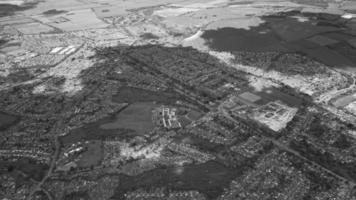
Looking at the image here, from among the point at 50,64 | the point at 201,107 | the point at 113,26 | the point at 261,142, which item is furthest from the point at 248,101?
the point at 113,26

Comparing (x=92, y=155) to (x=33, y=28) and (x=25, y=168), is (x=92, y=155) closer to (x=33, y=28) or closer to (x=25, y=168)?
(x=25, y=168)

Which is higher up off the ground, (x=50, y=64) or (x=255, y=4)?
(x=255, y=4)

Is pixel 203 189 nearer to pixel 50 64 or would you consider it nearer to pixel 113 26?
pixel 50 64

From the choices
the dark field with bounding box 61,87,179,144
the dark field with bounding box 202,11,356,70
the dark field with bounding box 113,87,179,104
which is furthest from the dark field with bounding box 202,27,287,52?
the dark field with bounding box 61,87,179,144

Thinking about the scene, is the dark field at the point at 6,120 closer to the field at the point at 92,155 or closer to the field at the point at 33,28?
the field at the point at 92,155

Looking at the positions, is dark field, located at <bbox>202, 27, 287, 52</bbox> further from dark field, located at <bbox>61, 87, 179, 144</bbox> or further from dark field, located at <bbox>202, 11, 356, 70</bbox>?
dark field, located at <bbox>61, 87, 179, 144</bbox>

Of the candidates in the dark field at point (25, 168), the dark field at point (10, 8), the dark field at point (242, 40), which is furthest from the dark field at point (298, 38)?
the dark field at point (10, 8)
